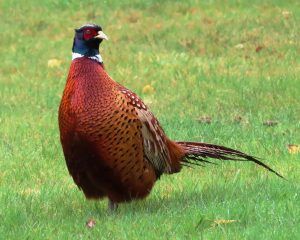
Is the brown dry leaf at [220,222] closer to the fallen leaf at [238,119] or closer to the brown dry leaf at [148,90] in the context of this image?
the fallen leaf at [238,119]

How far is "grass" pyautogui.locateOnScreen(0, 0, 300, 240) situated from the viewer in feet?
19.9

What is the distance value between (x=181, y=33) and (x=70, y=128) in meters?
7.93

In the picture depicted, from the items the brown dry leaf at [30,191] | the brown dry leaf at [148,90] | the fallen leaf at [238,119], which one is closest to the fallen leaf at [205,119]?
the fallen leaf at [238,119]

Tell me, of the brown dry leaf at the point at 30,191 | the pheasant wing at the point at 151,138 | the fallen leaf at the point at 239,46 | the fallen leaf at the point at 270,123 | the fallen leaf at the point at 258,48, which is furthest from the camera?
the fallen leaf at the point at 239,46

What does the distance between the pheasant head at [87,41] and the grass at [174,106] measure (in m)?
1.03

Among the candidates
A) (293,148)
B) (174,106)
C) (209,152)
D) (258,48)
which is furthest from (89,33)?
(258,48)

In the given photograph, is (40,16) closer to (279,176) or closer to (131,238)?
(279,176)

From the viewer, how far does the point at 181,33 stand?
46.1 ft

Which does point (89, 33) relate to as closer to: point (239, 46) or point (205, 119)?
point (205, 119)

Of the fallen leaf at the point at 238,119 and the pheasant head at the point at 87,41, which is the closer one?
the pheasant head at the point at 87,41

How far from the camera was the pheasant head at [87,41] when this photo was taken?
653 cm

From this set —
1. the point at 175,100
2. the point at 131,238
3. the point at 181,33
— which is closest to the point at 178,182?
the point at 131,238

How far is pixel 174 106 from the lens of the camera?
10578 millimetres

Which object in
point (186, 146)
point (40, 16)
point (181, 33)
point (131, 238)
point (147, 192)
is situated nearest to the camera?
point (131, 238)
